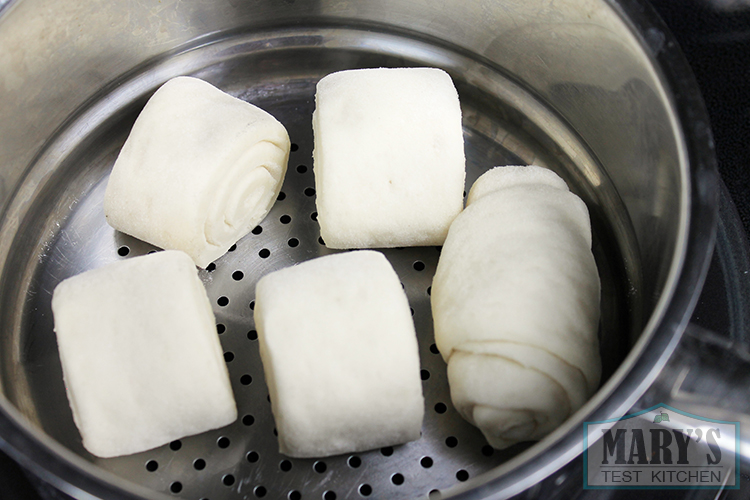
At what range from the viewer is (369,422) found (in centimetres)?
68

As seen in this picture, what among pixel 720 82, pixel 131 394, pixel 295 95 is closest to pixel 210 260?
pixel 131 394

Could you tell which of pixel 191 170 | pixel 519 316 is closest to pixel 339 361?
pixel 519 316

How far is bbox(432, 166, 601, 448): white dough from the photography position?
0.67 meters

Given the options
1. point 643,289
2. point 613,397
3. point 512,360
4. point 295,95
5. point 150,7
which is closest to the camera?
point 613,397

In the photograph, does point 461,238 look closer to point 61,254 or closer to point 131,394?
point 131,394

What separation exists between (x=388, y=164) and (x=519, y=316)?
0.25 meters

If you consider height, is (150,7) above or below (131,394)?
above

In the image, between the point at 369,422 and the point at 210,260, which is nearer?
the point at 369,422

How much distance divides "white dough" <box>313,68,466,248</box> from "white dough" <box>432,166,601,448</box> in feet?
0.21

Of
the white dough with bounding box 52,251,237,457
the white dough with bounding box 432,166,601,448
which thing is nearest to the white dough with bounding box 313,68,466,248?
the white dough with bounding box 432,166,601,448

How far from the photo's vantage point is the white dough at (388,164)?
788 millimetres

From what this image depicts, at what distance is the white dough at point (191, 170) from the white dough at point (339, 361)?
0.17 m

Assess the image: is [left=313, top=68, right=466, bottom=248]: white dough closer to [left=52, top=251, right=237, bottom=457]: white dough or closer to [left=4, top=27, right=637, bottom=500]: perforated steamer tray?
[left=4, top=27, right=637, bottom=500]: perforated steamer tray

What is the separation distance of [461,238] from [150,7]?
1.82 ft
